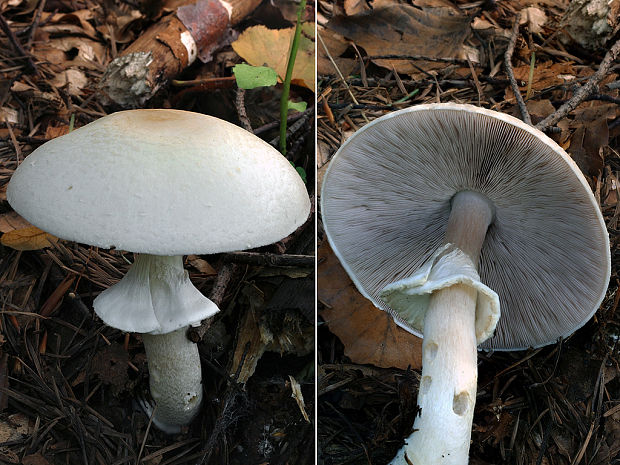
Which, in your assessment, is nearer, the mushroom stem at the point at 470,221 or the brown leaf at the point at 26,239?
the mushroom stem at the point at 470,221

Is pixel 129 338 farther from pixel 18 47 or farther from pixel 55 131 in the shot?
pixel 18 47

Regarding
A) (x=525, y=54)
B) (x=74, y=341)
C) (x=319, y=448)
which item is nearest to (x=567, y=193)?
(x=319, y=448)

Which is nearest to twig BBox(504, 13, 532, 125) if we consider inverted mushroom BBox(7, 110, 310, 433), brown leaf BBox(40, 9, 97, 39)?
inverted mushroom BBox(7, 110, 310, 433)

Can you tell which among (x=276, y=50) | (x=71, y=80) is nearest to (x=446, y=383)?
(x=276, y=50)

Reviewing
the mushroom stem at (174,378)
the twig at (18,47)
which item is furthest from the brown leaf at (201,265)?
the twig at (18,47)

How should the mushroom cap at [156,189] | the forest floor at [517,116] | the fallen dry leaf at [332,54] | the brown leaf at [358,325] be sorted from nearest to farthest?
the mushroom cap at [156,189] → the forest floor at [517,116] → the brown leaf at [358,325] → the fallen dry leaf at [332,54]

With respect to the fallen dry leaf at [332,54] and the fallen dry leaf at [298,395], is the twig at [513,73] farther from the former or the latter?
the fallen dry leaf at [298,395]

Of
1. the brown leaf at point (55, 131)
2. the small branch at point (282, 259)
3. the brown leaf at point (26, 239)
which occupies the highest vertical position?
the brown leaf at point (55, 131)
